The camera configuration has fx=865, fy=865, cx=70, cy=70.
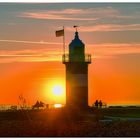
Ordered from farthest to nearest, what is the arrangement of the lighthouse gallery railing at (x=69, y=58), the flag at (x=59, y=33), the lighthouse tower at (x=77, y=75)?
the flag at (x=59, y=33)
the lighthouse gallery railing at (x=69, y=58)
the lighthouse tower at (x=77, y=75)

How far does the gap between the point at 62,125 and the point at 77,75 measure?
11.5 metres

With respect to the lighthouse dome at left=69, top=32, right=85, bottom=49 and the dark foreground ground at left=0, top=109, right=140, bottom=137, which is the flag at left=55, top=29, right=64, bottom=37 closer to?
the lighthouse dome at left=69, top=32, right=85, bottom=49

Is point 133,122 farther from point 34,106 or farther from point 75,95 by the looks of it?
point 34,106

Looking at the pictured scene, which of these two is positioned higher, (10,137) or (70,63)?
(70,63)

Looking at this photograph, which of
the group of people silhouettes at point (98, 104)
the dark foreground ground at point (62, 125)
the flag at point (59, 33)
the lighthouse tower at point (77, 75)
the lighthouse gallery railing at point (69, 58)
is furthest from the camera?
the group of people silhouettes at point (98, 104)

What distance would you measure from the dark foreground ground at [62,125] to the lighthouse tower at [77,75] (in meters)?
1.43

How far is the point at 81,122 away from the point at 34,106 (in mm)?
19205

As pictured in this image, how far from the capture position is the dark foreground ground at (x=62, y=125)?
49625 millimetres

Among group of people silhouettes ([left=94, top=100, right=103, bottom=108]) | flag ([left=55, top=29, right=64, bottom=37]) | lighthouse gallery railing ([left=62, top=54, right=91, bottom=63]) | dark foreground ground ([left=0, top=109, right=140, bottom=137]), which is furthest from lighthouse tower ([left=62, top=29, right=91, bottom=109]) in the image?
group of people silhouettes ([left=94, top=100, right=103, bottom=108])

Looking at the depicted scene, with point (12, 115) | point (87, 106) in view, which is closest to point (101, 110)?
point (87, 106)

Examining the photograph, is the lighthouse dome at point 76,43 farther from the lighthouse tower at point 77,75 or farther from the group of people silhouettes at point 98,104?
the group of people silhouettes at point 98,104

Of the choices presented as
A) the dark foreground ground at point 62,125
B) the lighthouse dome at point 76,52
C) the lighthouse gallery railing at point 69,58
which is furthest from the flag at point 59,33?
the dark foreground ground at point 62,125

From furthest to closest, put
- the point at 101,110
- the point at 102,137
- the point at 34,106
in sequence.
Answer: the point at 34,106, the point at 101,110, the point at 102,137

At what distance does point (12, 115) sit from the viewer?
64.8 metres
